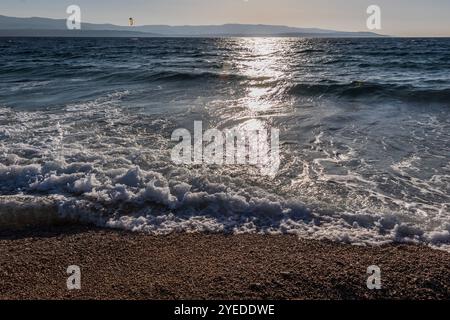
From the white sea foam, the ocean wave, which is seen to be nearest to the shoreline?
the white sea foam

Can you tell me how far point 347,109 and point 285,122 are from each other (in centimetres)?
334

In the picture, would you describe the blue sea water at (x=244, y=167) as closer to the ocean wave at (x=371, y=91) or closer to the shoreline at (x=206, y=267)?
the ocean wave at (x=371, y=91)

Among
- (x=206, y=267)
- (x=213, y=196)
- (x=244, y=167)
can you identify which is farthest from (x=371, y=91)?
(x=206, y=267)

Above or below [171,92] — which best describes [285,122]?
below

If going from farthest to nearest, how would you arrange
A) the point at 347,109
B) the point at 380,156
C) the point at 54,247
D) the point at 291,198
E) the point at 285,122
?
the point at 347,109 < the point at 285,122 < the point at 380,156 < the point at 291,198 < the point at 54,247

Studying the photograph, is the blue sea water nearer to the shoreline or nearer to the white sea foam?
the white sea foam

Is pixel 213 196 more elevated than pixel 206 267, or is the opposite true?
pixel 213 196

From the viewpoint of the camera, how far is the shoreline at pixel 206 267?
4.02 meters

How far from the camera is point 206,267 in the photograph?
4.50 metres

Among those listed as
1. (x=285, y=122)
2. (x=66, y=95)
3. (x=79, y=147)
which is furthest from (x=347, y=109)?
(x=66, y=95)

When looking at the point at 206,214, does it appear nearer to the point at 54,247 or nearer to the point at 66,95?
the point at 54,247

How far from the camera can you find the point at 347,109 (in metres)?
13.4

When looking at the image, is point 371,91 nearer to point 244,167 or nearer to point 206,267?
point 244,167

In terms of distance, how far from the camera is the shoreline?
4023 mm
